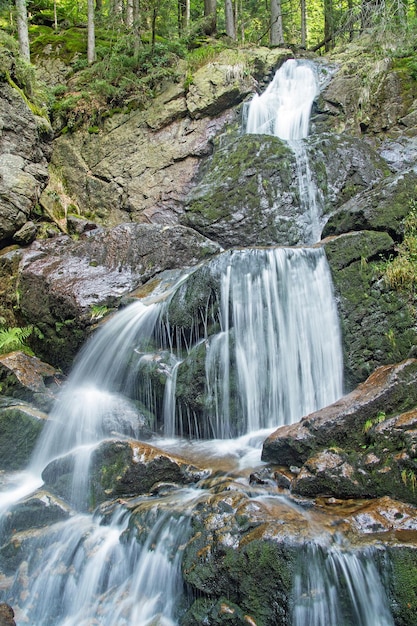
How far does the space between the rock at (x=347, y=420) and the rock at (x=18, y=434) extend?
3644 mm

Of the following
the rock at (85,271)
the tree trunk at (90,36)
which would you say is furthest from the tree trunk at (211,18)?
the rock at (85,271)

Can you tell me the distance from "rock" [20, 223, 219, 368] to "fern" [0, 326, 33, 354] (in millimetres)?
204

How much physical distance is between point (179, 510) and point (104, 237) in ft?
25.0

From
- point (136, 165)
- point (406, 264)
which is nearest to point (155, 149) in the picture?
point (136, 165)

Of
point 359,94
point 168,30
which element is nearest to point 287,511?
point 359,94

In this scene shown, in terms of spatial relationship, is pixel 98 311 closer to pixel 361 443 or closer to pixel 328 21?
pixel 361 443

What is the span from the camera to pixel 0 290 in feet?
34.5

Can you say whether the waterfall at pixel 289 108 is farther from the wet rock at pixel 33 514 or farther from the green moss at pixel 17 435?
the wet rock at pixel 33 514

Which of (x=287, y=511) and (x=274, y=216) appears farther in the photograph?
(x=274, y=216)

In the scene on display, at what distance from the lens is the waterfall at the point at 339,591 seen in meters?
3.50

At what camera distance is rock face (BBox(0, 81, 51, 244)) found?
36.1ft

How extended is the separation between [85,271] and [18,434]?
429 centimetres

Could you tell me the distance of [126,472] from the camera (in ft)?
17.8

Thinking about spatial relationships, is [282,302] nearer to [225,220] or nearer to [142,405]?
[142,405]
